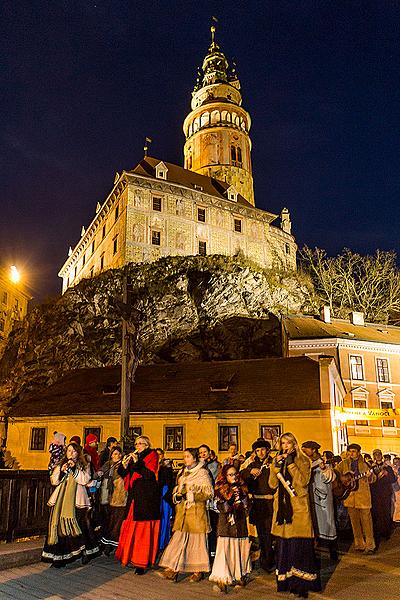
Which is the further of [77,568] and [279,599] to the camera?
[77,568]

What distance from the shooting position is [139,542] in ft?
26.1

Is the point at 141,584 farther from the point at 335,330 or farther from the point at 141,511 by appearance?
the point at 335,330

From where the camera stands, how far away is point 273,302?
51344 millimetres

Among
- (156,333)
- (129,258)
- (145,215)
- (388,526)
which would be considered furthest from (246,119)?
(388,526)

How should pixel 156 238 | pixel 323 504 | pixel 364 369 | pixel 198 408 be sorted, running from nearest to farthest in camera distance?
pixel 323 504
pixel 198 408
pixel 364 369
pixel 156 238

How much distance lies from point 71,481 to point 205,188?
2097 inches

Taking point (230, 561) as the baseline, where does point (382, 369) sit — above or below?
above

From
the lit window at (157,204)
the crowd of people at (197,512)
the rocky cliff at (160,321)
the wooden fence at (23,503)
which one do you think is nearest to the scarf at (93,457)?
the crowd of people at (197,512)

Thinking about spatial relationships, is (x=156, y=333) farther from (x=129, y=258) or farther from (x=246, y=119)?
(x=246, y=119)

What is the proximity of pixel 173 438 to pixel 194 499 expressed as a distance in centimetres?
1501

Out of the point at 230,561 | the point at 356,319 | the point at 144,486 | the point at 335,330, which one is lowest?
the point at 230,561

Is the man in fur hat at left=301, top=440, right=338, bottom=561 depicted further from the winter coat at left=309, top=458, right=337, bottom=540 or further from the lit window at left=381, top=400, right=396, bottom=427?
the lit window at left=381, top=400, right=396, bottom=427

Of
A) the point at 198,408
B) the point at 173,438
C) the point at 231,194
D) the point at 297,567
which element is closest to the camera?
the point at 297,567

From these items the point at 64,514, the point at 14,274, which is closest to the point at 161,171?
the point at 14,274
